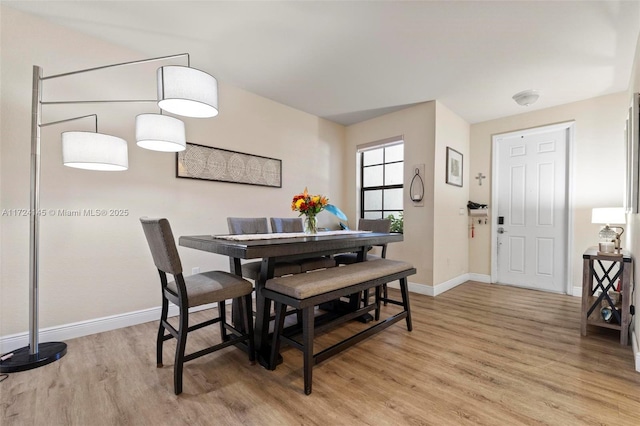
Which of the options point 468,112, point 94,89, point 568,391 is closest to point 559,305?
point 568,391

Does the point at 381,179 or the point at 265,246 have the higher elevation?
the point at 381,179

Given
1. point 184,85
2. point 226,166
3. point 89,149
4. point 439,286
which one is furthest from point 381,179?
point 89,149

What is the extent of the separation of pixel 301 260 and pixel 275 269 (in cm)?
40

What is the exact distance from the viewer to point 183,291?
164 centimetres

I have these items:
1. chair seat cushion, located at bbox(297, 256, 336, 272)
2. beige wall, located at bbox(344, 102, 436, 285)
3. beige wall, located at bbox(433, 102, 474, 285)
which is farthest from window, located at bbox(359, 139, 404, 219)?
chair seat cushion, located at bbox(297, 256, 336, 272)

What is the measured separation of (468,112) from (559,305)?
280cm

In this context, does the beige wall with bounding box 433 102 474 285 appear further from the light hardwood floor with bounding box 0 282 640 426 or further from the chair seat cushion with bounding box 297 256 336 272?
the chair seat cushion with bounding box 297 256 336 272

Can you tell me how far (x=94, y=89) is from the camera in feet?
8.03

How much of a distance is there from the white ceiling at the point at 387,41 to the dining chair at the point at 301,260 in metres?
1.64

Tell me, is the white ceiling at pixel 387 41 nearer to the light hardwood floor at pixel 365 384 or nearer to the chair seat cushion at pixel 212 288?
the chair seat cushion at pixel 212 288

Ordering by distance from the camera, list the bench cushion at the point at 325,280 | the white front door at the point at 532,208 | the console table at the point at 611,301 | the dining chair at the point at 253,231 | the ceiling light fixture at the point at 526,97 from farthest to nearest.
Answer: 1. the white front door at the point at 532,208
2. the ceiling light fixture at the point at 526,97
3. the dining chair at the point at 253,231
4. the console table at the point at 611,301
5. the bench cushion at the point at 325,280

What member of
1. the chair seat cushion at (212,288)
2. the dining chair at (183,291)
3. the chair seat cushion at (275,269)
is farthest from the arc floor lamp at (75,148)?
the chair seat cushion at (275,269)

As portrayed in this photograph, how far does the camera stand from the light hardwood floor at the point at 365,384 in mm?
1451

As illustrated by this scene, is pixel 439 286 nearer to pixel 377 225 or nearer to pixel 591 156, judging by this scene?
pixel 377 225
